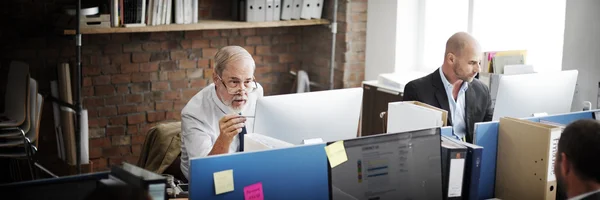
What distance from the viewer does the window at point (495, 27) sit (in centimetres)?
492

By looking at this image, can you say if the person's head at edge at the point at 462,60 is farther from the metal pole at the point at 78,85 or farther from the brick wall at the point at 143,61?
the metal pole at the point at 78,85

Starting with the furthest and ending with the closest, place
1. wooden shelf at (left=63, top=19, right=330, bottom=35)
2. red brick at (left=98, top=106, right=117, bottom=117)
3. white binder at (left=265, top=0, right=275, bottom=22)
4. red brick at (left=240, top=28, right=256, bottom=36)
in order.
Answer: red brick at (left=240, top=28, right=256, bottom=36) < white binder at (left=265, top=0, right=275, bottom=22) < red brick at (left=98, top=106, right=117, bottom=117) < wooden shelf at (left=63, top=19, right=330, bottom=35)

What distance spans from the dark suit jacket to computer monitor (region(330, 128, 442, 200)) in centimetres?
117

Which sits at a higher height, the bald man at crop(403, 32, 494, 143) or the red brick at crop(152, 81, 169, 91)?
the bald man at crop(403, 32, 494, 143)

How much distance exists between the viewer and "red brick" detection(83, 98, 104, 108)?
5.36m

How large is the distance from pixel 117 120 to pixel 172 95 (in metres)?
0.45

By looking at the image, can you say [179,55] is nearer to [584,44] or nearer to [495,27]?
[495,27]

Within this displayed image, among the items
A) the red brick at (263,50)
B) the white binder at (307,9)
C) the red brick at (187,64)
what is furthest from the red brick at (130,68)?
the white binder at (307,9)

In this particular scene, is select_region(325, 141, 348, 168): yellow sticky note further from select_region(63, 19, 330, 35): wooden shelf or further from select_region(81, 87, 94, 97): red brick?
select_region(81, 87, 94, 97): red brick

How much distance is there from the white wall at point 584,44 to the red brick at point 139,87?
2871 mm

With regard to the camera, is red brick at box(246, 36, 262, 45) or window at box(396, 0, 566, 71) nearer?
window at box(396, 0, 566, 71)

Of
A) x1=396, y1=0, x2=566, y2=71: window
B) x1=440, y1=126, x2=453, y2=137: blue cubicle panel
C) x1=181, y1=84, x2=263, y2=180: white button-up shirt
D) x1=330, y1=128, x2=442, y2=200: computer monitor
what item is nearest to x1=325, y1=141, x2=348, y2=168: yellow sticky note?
x1=330, y1=128, x2=442, y2=200: computer monitor

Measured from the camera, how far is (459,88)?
4.21 m

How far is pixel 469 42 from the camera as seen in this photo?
4227 millimetres
